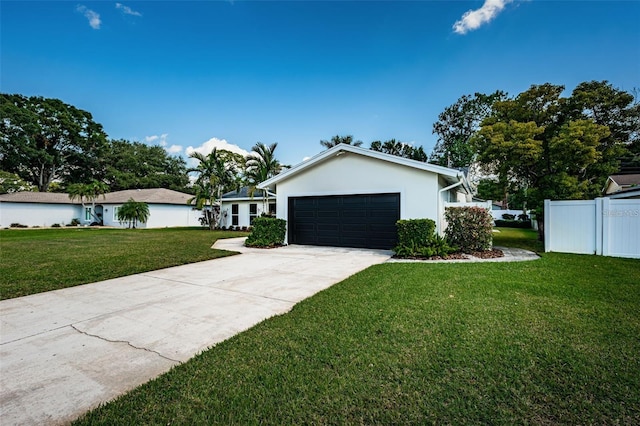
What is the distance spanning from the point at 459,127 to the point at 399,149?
8.87 metres

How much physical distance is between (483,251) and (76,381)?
9899 mm

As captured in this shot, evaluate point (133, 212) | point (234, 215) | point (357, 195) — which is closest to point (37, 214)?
point (133, 212)

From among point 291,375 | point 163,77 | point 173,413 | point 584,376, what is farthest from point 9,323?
point 163,77

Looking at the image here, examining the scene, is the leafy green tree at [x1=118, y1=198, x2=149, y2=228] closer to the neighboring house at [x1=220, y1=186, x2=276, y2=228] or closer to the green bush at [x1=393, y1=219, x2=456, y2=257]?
the neighboring house at [x1=220, y1=186, x2=276, y2=228]

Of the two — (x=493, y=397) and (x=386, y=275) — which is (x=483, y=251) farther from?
(x=493, y=397)

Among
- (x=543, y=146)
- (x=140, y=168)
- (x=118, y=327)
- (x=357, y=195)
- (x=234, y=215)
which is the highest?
(x=140, y=168)

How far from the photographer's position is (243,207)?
2295cm

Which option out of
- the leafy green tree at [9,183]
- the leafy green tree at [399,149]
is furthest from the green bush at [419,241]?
the leafy green tree at [9,183]

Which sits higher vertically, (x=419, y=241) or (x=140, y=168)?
(x=140, y=168)

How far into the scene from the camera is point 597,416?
1993 millimetres

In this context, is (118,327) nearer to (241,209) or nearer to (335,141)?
(241,209)

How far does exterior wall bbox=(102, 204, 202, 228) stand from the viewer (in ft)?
90.8

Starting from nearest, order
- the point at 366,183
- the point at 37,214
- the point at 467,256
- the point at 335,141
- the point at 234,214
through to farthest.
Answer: the point at 467,256
the point at 366,183
the point at 234,214
the point at 37,214
the point at 335,141

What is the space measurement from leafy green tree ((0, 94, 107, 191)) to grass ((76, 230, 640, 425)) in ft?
147
